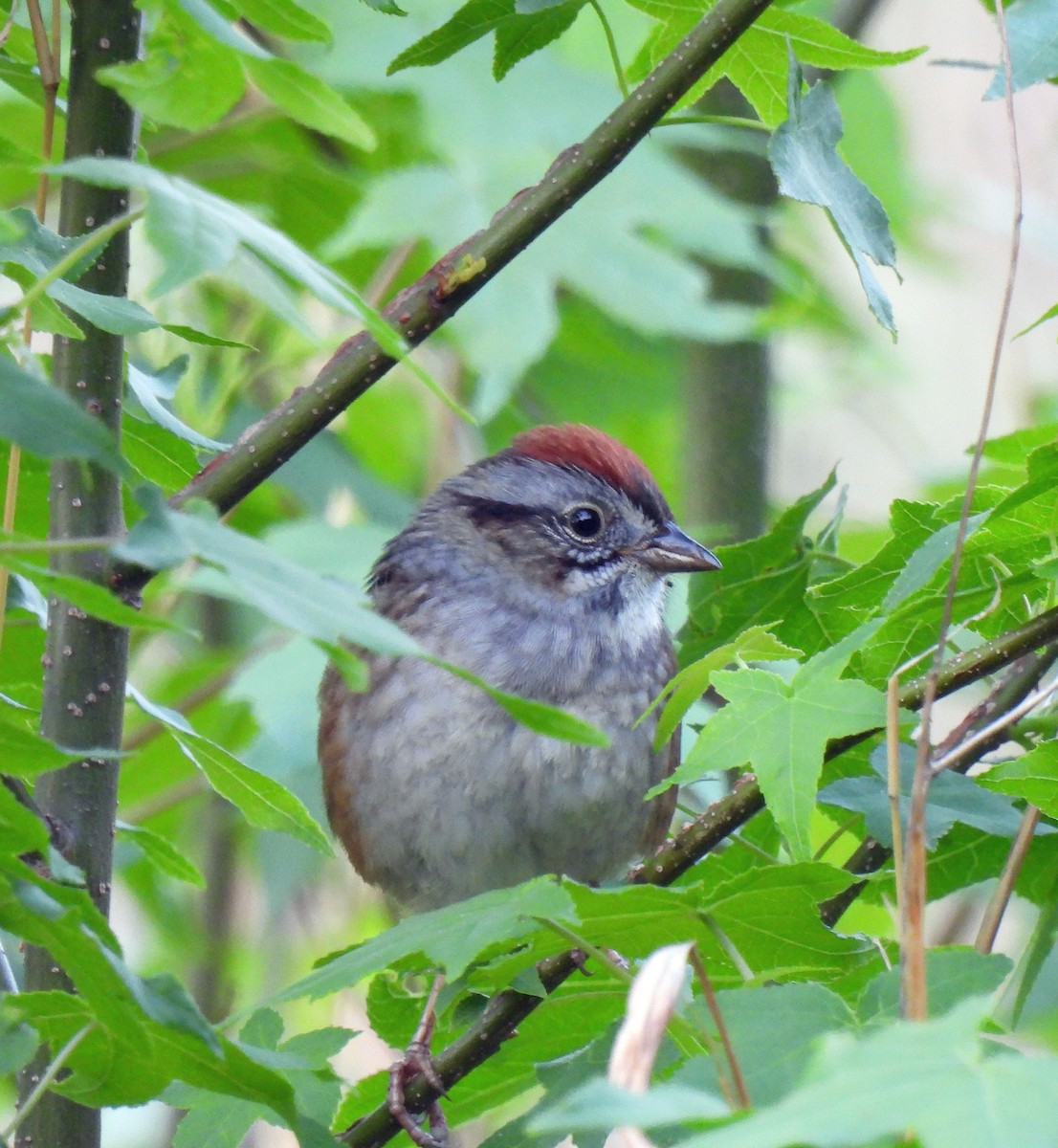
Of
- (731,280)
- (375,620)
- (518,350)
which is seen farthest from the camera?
(731,280)

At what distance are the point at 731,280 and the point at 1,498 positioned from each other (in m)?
2.47

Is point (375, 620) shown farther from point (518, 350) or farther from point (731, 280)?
→ point (731, 280)

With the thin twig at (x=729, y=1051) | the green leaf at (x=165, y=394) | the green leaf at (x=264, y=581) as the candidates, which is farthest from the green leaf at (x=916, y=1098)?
the green leaf at (x=165, y=394)

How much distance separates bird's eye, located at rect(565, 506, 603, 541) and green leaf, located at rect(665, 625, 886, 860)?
1.56 metres

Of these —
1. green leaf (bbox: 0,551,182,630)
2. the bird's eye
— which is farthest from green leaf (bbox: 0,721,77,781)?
the bird's eye

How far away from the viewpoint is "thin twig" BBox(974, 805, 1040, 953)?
1.68m

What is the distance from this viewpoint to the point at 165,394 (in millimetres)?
1976

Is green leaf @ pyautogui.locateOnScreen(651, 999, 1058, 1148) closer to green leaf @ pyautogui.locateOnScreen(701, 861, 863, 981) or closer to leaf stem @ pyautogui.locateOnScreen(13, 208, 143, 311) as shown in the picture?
green leaf @ pyautogui.locateOnScreen(701, 861, 863, 981)

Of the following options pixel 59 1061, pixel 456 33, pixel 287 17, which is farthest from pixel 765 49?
pixel 59 1061

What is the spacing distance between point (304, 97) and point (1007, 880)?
1.08 metres

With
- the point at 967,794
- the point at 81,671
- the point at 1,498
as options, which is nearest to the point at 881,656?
the point at 967,794

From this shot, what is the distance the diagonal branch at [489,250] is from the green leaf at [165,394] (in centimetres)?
8

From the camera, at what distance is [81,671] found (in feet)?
5.40

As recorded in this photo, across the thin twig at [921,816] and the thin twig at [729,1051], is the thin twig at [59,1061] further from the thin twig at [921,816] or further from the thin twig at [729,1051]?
the thin twig at [921,816]
